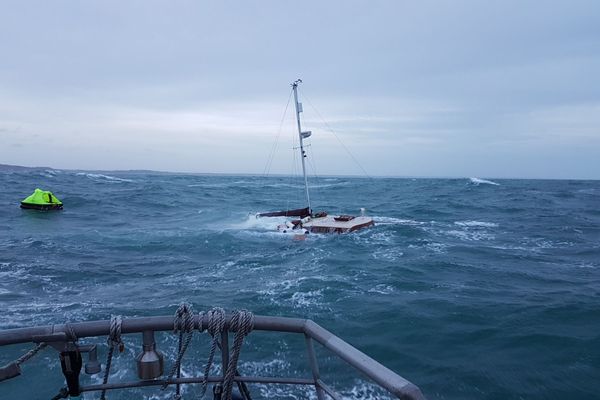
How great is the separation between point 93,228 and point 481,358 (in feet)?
79.5

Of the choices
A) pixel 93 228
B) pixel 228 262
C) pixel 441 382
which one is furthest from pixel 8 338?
pixel 93 228

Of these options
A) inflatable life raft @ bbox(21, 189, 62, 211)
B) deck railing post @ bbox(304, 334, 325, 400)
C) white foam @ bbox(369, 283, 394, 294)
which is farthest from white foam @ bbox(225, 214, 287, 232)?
deck railing post @ bbox(304, 334, 325, 400)

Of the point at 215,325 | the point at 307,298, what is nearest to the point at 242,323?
the point at 215,325

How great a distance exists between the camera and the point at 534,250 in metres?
19.0

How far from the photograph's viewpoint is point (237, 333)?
262 centimetres

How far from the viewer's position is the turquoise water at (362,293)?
811 cm

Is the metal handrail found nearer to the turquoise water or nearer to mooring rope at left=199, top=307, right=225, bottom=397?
mooring rope at left=199, top=307, right=225, bottom=397

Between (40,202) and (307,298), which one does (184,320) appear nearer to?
(307,298)

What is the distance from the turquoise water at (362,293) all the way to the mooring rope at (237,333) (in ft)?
16.3

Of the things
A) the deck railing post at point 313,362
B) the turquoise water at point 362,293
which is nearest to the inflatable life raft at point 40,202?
the turquoise water at point 362,293

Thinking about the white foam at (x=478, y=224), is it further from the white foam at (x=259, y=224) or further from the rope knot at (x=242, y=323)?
the rope knot at (x=242, y=323)

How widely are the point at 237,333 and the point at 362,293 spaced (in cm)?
1095

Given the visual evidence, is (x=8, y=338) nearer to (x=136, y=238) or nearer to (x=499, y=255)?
(x=499, y=255)

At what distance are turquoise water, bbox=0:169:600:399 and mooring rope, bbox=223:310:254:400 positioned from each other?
496 centimetres
